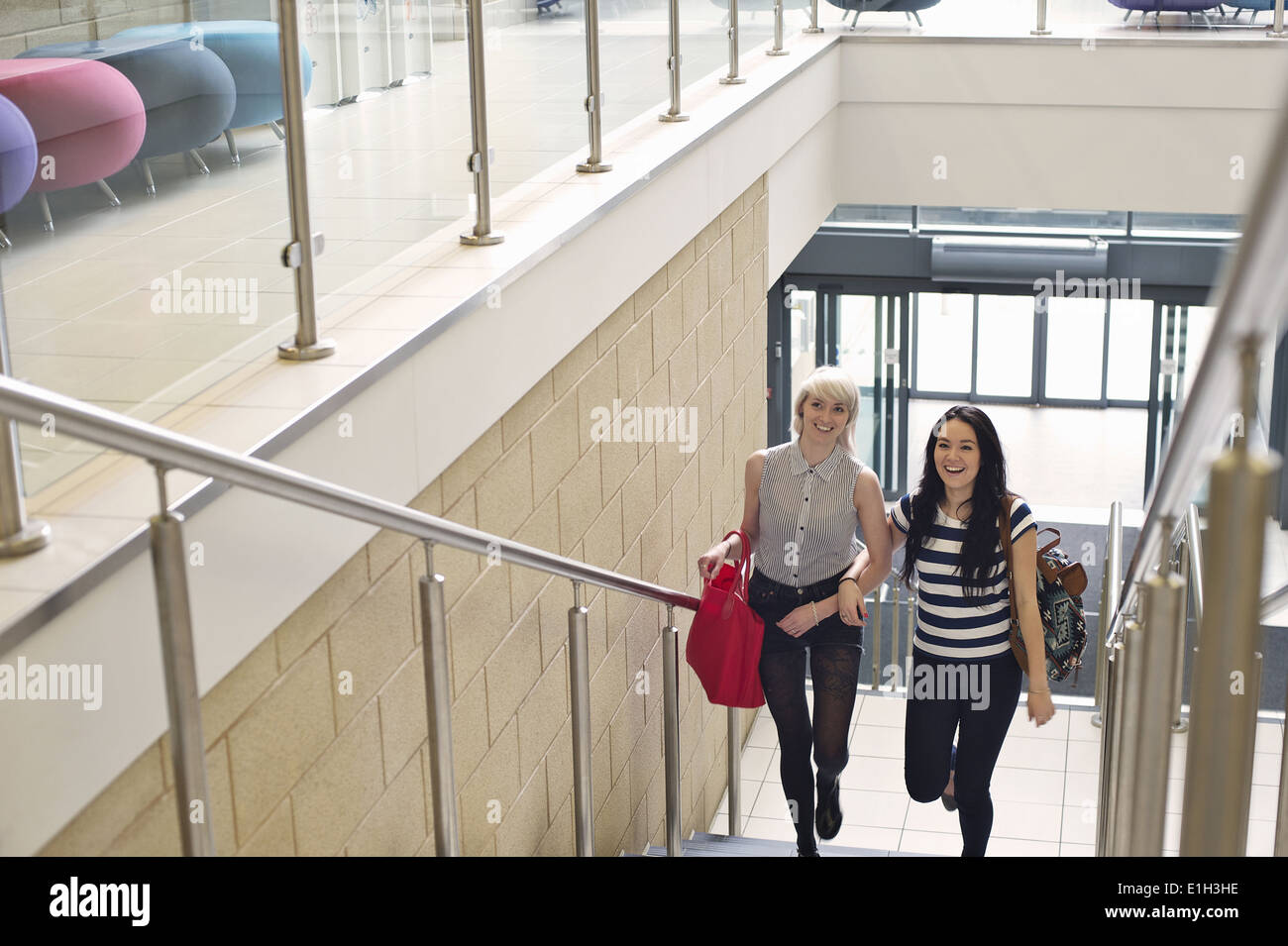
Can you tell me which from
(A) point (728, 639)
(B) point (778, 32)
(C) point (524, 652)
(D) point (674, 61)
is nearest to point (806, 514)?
(A) point (728, 639)

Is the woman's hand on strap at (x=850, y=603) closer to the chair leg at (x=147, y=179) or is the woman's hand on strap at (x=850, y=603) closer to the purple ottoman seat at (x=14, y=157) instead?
the chair leg at (x=147, y=179)

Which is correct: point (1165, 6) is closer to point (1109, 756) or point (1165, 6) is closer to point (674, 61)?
point (674, 61)

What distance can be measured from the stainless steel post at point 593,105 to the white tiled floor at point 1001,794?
3042mm

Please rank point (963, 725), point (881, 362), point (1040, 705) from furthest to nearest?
point (881, 362), point (963, 725), point (1040, 705)

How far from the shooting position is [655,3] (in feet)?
15.4

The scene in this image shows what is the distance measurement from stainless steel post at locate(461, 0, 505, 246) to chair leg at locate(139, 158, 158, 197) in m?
1.26

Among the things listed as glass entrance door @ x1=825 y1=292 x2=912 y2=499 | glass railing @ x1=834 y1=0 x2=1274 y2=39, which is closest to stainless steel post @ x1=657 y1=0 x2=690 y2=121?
glass railing @ x1=834 y1=0 x2=1274 y2=39

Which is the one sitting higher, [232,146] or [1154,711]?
[232,146]

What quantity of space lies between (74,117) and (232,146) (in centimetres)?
39

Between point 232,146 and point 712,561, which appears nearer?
point 232,146

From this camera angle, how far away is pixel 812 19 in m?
7.52

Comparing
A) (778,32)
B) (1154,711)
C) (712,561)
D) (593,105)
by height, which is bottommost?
(712,561)

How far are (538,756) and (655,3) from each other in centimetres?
265
